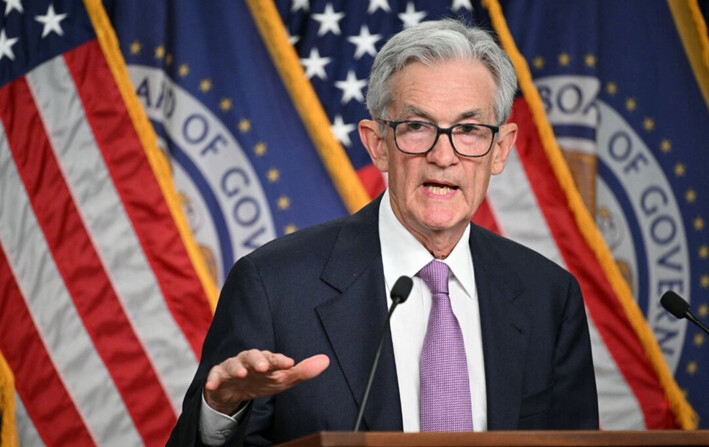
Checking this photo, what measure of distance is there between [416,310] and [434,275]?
91mm

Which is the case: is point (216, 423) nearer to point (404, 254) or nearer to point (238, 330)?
point (238, 330)

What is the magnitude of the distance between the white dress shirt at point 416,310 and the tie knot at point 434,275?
0.4 inches

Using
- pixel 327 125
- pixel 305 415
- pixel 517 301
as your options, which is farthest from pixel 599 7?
pixel 305 415

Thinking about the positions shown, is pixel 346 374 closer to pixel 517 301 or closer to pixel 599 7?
pixel 517 301

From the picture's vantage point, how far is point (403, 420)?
2.23 m

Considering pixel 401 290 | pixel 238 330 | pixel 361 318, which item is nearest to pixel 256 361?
pixel 401 290

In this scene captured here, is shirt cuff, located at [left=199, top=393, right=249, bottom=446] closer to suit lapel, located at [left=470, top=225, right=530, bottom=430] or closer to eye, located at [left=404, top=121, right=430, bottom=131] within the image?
suit lapel, located at [left=470, top=225, right=530, bottom=430]

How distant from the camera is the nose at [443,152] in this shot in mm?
2287

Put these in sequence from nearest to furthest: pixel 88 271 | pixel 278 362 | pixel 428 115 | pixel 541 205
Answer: pixel 278 362 → pixel 428 115 → pixel 88 271 → pixel 541 205

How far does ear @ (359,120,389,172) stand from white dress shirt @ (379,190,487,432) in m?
0.07

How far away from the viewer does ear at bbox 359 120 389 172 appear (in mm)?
2475

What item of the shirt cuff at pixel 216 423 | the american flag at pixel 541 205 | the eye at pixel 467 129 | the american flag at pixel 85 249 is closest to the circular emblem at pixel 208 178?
the american flag at pixel 85 249

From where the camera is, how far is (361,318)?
229 centimetres

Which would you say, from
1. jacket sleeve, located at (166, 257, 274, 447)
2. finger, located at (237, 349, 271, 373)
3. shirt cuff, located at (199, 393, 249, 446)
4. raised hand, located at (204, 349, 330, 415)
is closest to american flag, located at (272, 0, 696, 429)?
jacket sleeve, located at (166, 257, 274, 447)
